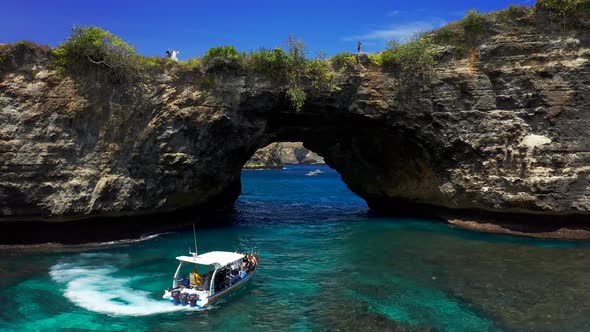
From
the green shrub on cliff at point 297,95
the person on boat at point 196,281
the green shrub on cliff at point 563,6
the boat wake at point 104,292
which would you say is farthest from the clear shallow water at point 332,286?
the green shrub on cliff at point 563,6

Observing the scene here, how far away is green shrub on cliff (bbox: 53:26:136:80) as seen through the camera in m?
25.9

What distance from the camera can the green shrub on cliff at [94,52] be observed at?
25.9 metres

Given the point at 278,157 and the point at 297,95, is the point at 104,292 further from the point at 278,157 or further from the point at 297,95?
the point at 278,157

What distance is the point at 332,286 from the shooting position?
19.2m

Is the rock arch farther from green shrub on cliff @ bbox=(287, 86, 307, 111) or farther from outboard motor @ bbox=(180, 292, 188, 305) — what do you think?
outboard motor @ bbox=(180, 292, 188, 305)

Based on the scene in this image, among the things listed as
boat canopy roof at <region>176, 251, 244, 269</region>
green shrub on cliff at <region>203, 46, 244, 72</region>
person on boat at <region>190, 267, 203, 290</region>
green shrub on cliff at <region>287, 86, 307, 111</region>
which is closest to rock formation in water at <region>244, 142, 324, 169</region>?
green shrub on cliff at <region>287, 86, 307, 111</region>

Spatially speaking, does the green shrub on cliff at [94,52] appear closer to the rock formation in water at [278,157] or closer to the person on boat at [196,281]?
the person on boat at [196,281]

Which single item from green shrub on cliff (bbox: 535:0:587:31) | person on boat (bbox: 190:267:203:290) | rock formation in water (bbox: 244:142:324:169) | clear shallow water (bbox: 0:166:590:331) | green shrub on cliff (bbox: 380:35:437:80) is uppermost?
green shrub on cliff (bbox: 535:0:587:31)

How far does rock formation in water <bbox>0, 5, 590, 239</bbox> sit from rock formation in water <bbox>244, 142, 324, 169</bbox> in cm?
8087

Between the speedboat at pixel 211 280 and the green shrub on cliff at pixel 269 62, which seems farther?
the green shrub on cliff at pixel 269 62

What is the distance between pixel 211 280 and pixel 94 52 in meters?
17.0

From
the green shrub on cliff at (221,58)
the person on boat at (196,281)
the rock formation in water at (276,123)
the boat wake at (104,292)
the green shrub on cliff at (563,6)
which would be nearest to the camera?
the boat wake at (104,292)

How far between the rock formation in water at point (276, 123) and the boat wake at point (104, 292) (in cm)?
Result: 606

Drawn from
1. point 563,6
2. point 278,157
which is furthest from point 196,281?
point 278,157
